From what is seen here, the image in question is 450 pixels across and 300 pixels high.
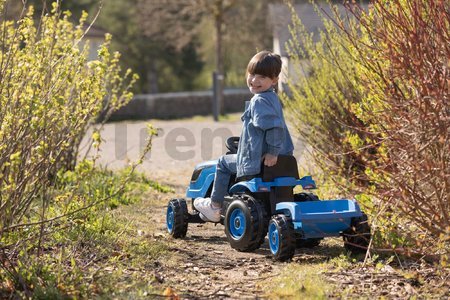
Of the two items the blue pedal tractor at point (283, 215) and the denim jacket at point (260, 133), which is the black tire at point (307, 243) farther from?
the denim jacket at point (260, 133)

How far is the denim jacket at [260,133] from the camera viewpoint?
589 centimetres

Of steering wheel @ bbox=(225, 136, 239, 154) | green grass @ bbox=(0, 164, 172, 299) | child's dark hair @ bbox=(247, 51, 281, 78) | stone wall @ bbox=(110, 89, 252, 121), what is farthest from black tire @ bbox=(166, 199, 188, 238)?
stone wall @ bbox=(110, 89, 252, 121)

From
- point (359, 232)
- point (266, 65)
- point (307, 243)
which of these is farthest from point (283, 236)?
point (266, 65)

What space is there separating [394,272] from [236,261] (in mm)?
1206

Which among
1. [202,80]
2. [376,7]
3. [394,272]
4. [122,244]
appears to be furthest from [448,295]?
[202,80]

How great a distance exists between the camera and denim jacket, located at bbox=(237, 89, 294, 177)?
5.89 meters

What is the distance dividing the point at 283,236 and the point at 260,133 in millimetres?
896

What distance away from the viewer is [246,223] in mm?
5805

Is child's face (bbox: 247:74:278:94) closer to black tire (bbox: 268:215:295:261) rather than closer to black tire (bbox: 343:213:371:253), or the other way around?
black tire (bbox: 268:215:295:261)

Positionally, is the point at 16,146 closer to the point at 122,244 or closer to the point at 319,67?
the point at 122,244

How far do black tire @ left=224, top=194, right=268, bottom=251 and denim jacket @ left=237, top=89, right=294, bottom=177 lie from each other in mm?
239

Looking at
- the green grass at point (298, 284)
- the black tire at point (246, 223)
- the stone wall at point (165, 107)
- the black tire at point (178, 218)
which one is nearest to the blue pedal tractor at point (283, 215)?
the black tire at point (246, 223)

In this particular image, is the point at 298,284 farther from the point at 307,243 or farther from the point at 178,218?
the point at 178,218

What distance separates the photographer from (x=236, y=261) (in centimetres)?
580
